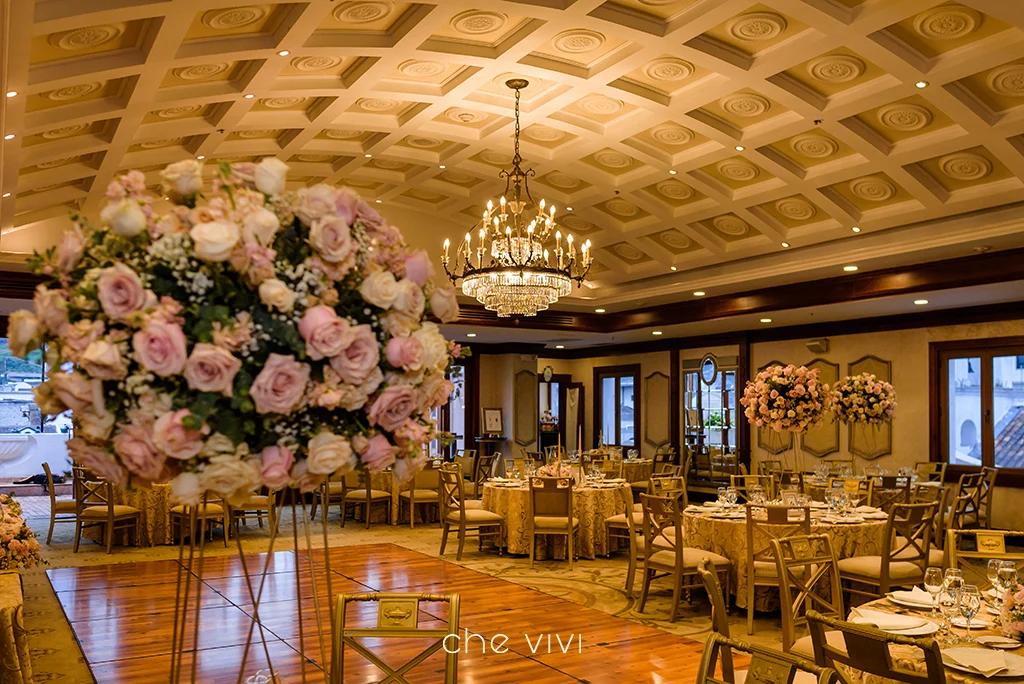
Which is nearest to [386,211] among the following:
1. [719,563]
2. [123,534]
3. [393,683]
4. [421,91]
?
[421,91]

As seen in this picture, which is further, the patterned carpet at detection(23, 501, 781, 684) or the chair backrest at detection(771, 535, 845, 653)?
the patterned carpet at detection(23, 501, 781, 684)

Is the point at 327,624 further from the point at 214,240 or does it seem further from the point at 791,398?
the point at 214,240

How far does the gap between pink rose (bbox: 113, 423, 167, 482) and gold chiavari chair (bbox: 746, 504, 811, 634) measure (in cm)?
534

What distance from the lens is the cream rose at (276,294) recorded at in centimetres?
149

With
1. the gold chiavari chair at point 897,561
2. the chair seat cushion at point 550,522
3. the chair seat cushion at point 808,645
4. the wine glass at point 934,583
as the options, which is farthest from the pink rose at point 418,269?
the chair seat cushion at point 550,522

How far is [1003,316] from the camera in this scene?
11305mm

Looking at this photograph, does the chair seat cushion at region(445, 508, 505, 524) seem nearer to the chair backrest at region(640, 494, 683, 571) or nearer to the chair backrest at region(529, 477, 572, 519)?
the chair backrest at region(529, 477, 572, 519)

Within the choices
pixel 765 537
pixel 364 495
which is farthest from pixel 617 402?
pixel 765 537

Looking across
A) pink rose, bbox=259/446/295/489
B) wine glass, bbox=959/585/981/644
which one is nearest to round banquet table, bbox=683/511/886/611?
wine glass, bbox=959/585/981/644

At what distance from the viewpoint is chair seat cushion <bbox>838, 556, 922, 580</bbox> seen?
6.23 m

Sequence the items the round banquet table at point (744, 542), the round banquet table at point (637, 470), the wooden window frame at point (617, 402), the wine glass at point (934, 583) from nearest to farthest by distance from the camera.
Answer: the wine glass at point (934, 583) → the round banquet table at point (744, 542) → the round banquet table at point (637, 470) → the wooden window frame at point (617, 402)

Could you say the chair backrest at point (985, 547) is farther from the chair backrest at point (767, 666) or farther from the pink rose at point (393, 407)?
the pink rose at point (393, 407)

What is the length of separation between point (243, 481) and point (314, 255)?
414 millimetres

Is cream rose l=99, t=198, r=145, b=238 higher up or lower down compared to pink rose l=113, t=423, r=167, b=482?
higher up
